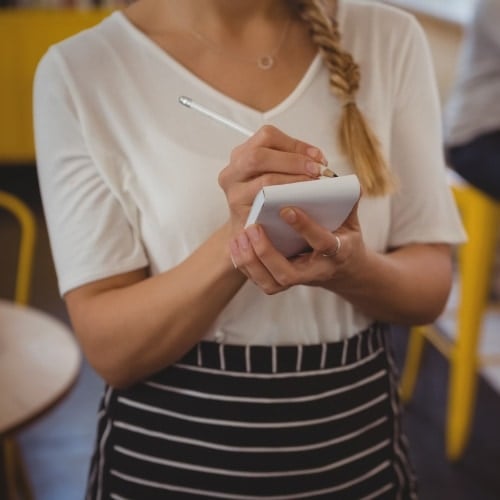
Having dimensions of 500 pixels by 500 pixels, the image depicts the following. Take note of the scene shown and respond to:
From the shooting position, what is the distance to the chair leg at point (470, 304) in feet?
5.74

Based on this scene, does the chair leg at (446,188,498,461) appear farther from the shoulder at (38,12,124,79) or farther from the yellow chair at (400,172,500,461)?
the shoulder at (38,12,124,79)

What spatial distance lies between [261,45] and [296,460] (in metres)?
0.45

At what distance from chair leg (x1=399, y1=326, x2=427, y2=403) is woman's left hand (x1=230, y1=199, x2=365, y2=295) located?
1.51 meters

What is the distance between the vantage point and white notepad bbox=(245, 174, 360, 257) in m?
0.58

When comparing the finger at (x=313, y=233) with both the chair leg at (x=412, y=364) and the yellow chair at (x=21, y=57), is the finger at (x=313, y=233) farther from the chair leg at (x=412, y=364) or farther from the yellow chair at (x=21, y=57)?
the yellow chair at (x=21, y=57)

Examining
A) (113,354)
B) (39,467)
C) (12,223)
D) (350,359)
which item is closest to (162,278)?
(113,354)

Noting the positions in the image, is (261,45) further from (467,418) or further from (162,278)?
(467,418)

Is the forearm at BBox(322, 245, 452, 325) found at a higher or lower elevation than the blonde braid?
lower

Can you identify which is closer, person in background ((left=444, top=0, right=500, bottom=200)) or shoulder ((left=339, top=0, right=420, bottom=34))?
shoulder ((left=339, top=0, right=420, bottom=34))

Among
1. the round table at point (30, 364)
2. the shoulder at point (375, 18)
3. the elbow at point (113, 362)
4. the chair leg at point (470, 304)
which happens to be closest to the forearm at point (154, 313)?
the elbow at point (113, 362)

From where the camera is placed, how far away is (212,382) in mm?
792

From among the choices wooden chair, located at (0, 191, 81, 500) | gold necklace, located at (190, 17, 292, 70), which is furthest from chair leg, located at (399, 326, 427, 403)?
gold necklace, located at (190, 17, 292, 70)

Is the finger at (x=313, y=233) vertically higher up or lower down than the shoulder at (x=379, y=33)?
lower down

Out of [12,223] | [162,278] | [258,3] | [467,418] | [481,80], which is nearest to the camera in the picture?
[162,278]
